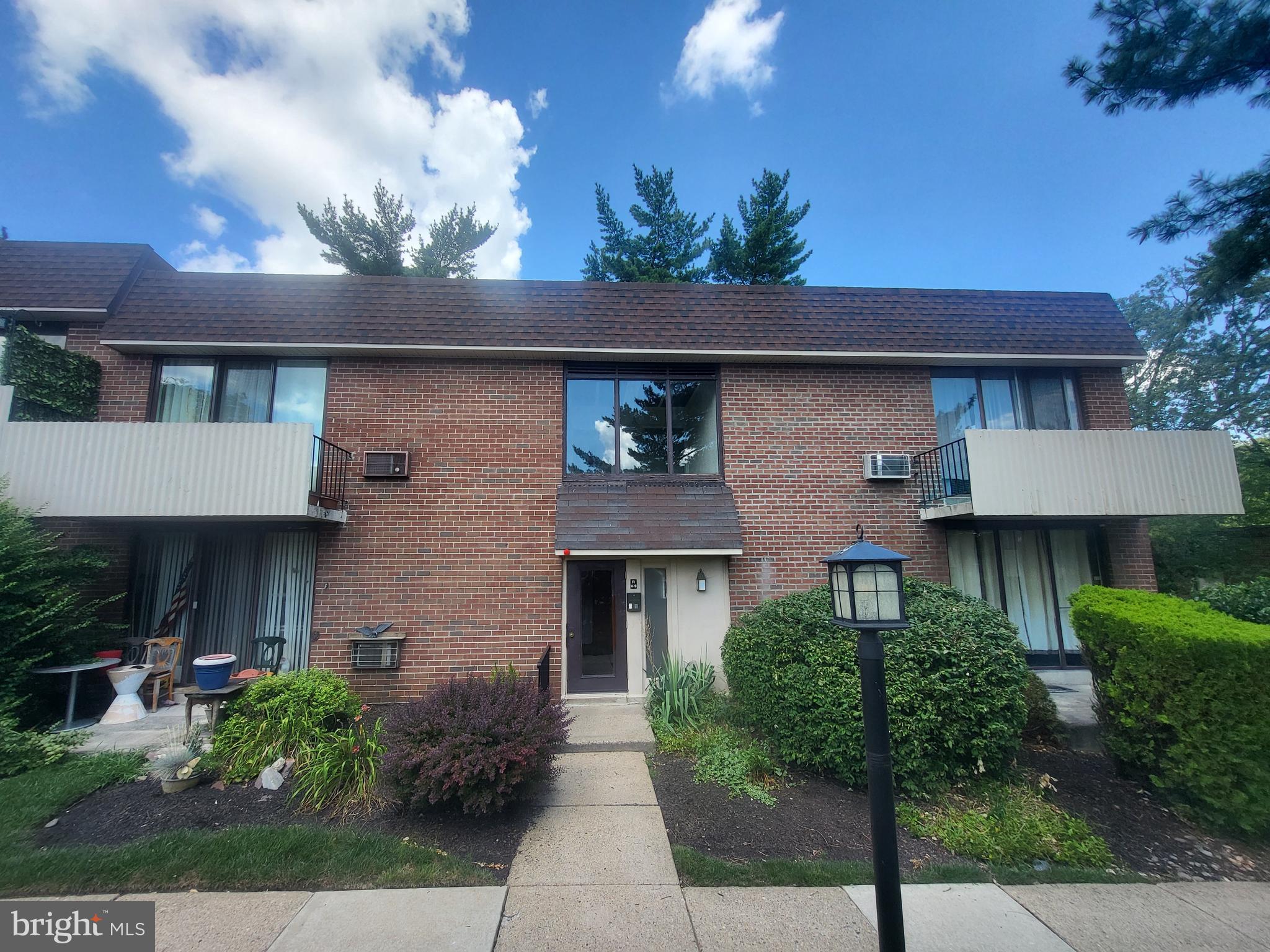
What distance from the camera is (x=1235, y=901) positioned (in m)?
3.19

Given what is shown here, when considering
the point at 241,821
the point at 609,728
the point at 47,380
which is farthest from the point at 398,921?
the point at 47,380

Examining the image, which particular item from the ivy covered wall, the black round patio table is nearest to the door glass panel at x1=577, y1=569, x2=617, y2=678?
the black round patio table

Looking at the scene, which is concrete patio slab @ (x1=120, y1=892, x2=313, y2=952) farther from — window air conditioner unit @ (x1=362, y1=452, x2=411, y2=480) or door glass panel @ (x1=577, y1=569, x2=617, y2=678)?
window air conditioner unit @ (x1=362, y1=452, x2=411, y2=480)

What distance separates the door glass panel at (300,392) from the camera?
7.78 meters

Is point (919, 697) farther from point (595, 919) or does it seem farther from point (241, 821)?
point (241, 821)

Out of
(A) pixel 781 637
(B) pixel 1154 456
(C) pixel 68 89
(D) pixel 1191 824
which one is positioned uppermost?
(C) pixel 68 89

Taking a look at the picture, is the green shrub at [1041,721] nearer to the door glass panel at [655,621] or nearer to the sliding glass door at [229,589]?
the door glass panel at [655,621]

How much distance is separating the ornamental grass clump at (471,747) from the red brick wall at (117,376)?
6966 mm

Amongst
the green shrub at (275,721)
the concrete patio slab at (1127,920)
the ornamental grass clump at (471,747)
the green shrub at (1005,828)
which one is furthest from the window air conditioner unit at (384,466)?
the concrete patio slab at (1127,920)

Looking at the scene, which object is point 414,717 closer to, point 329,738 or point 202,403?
point 329,738

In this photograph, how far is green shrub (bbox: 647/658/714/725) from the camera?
6035mm

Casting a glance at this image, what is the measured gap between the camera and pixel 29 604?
5840 mm

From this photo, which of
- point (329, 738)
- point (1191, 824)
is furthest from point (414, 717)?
point (1191, 824)

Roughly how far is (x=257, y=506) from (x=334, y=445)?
126cm
